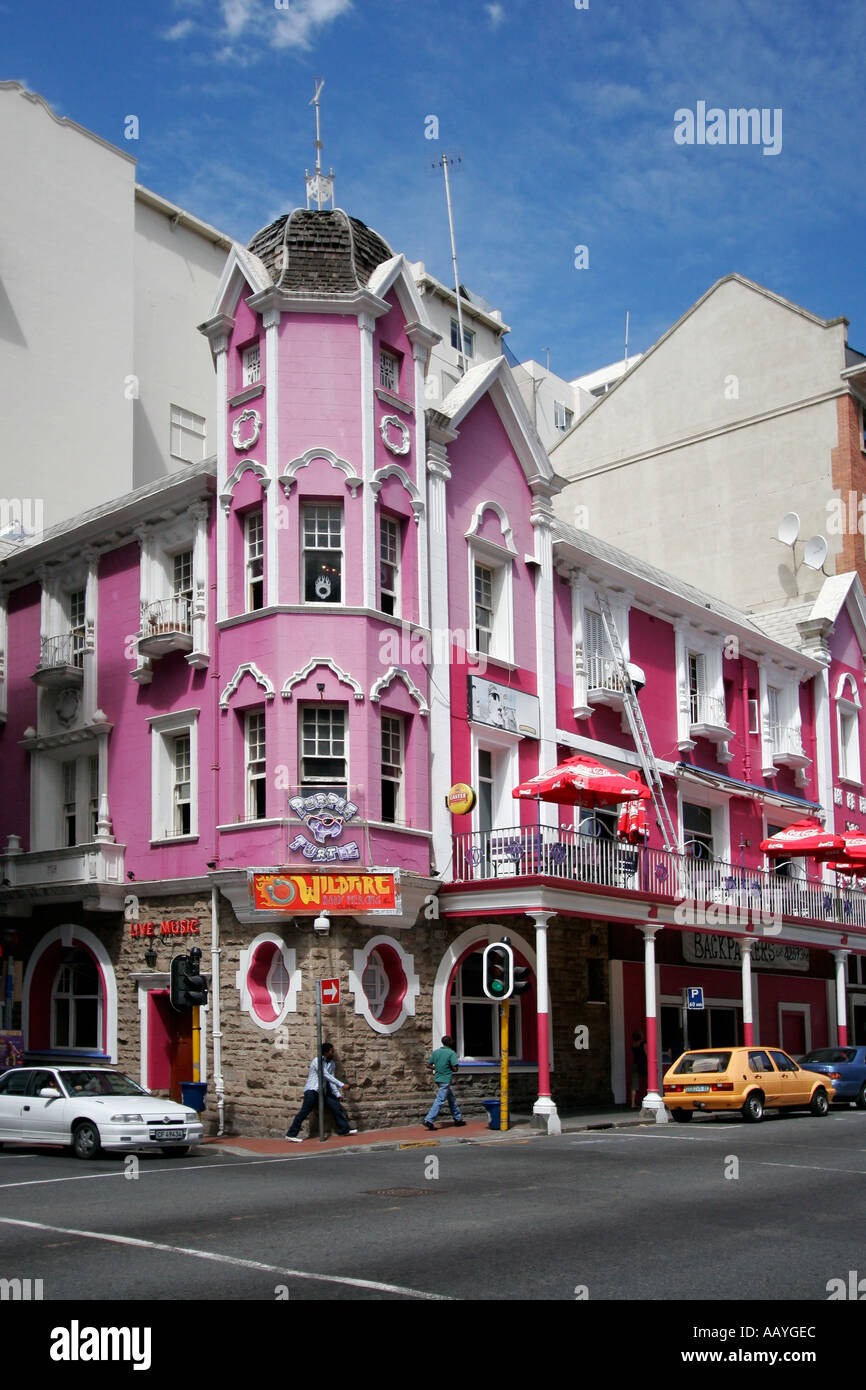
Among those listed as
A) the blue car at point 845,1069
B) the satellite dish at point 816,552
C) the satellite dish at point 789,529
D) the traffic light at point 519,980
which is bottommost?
the blue car at point 845,1069

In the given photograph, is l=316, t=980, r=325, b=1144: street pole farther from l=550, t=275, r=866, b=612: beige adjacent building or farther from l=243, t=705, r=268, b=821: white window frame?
l=550, t=275, r=866, b=612: beige adjacent building

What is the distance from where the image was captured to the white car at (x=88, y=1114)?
19.7 m

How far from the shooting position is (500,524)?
94.1 ft

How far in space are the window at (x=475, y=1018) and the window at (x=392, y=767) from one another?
10.5 feet

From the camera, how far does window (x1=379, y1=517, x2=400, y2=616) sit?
25734mm

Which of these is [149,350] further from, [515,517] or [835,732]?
[835,732]

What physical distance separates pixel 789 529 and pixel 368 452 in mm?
20296

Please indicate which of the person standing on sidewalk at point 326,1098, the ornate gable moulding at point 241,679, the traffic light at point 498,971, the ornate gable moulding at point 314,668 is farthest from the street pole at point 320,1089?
the ornate gable moulding at point 241,679

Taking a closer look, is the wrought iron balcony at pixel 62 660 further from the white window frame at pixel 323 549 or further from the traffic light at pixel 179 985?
the traffic light at pixel 179 985

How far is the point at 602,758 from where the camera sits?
30391 millimetres

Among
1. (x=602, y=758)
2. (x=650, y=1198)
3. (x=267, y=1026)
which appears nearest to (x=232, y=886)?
(x=267, y=1026)

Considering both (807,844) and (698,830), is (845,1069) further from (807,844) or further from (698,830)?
(698,830)

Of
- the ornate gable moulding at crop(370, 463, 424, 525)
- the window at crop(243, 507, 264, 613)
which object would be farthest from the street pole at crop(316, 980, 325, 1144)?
the ornate gable moulding at crop(370, 463, 424, 525)

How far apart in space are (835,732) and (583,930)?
14.8 meters
